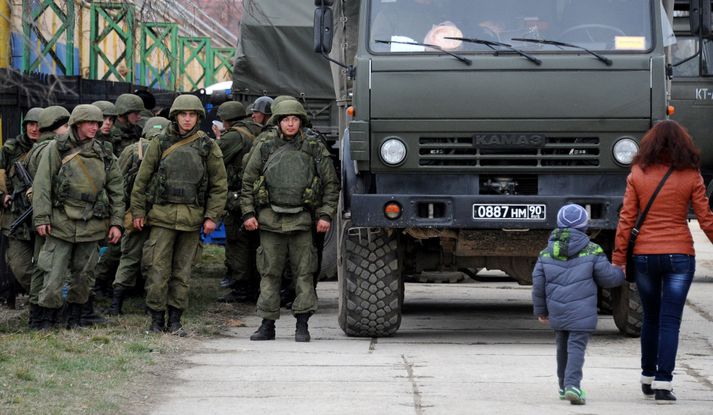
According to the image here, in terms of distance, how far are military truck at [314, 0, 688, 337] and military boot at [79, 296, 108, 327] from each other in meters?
1.98

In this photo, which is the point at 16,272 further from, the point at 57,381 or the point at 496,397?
the point at 496,397

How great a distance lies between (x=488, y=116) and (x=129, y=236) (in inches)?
135

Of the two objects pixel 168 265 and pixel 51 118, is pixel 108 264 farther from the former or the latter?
pixel 168 265

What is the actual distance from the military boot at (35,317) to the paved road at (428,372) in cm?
135

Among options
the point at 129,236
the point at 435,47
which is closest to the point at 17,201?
the point at 129,236

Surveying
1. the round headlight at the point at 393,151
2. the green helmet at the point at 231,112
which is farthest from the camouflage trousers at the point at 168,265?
the green helmet at the point at 231,112

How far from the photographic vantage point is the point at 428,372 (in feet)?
31.2

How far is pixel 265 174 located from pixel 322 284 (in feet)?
17.2

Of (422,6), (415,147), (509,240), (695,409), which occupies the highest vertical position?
(422,6)

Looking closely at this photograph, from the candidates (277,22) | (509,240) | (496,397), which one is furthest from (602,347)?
(277,22)

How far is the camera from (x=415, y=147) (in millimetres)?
10938

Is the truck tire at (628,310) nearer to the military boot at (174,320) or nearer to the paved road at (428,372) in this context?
the paved road at (428,372)

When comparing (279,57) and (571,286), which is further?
(279,57)

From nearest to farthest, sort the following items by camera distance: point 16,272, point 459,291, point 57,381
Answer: point 57,381 < point 16,272 < point 459,291
